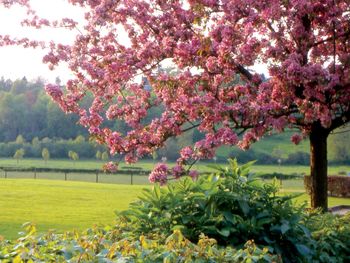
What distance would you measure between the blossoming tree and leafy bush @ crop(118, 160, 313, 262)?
5789 millimetres

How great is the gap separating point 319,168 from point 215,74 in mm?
3252

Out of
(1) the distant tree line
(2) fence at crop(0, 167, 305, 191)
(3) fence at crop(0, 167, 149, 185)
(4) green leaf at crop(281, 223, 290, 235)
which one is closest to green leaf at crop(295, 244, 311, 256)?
(4) green leaf at crop(281, 223, 290, 235)

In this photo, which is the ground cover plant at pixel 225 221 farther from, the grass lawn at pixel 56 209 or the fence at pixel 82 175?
the fence at pixel 82 175

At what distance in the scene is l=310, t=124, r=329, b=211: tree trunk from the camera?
1555cm

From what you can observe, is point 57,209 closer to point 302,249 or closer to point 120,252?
point 302,249

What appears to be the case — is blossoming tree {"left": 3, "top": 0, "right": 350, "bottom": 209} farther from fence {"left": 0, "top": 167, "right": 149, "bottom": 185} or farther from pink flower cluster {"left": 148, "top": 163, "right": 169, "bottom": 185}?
fence {"left": 0, "top": 167, "right": 149, "bottom": 185}

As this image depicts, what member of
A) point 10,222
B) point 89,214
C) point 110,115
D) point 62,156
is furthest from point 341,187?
point 62,156

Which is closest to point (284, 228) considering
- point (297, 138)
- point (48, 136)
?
point (297, 138)

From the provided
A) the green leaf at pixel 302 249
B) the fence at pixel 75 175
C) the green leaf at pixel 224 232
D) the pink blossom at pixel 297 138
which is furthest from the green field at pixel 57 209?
the fence at pixel 75 175

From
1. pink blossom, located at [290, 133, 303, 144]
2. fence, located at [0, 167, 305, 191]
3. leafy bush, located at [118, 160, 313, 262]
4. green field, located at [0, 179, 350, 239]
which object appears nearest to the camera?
leafy bush, located at [118, 160, 313, 262]

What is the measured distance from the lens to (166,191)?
7762 millimetres

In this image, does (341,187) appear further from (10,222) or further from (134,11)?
(134,11)

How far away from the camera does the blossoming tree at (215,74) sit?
13742mm

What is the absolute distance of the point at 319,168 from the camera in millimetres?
15602
